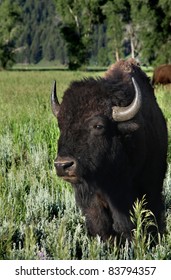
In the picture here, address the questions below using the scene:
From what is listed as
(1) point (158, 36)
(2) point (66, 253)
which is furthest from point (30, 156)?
(1) point (158, 36)

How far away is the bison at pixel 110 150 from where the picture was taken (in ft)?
16.3

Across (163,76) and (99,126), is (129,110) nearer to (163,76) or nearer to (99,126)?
(99,126)

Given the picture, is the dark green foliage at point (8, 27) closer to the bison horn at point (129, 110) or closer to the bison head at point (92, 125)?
the bison head at point (92, 125)

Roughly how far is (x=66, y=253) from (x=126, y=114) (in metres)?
1.41

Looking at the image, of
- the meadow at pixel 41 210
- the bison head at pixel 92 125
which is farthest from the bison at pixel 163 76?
the bison head at pixel 92 125

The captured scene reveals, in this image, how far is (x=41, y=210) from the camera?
6.26 m

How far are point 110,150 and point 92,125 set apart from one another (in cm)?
28

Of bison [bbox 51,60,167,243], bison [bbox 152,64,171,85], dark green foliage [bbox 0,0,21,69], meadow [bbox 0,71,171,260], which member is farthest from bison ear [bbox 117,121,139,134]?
dark green foliage [bbox 0,0,21,69]

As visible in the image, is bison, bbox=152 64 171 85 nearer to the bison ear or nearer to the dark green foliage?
the bison ear

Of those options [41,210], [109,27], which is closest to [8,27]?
[109,27]
